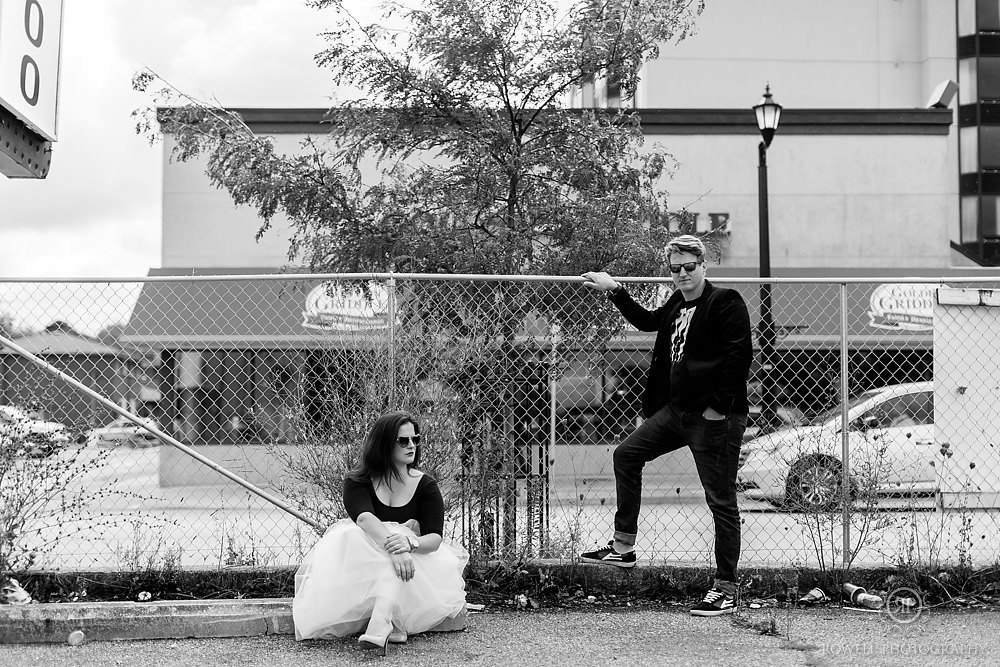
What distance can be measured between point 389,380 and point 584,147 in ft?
12.0

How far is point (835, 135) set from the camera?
17.8 meters

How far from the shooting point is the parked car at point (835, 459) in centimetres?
566

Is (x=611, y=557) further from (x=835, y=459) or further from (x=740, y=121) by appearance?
(x=740, y=121)

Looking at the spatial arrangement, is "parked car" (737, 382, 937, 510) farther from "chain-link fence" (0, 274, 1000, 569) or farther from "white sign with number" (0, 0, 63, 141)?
"white sign with number" (0, 0, 63, 141)

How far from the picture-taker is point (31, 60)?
3873 millimetres

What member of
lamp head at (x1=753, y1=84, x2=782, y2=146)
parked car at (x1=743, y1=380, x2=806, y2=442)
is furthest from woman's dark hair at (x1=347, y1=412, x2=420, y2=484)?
lamp head at (x1=753, y1=84, x2=782, y2=146)

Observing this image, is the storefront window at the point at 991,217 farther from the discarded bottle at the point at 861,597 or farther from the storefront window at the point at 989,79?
the discarded bottle at the point at 861,597

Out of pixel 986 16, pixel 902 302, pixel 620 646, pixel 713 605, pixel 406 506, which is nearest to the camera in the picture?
pixel 620 646

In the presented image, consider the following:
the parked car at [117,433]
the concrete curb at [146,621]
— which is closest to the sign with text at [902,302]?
the parked car at [117,433]


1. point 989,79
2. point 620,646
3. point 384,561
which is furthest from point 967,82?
point 384,561

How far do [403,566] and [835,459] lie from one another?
8.99ft

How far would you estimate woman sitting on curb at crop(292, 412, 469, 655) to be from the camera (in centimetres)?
454

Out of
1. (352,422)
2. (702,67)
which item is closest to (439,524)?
(352,422)

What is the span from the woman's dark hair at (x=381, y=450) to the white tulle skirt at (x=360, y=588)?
0.80 ft
